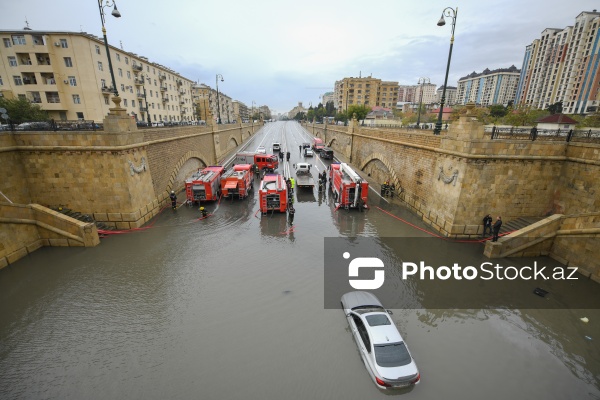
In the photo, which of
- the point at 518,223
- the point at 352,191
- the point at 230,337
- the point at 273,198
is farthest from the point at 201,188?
the point at 518,223

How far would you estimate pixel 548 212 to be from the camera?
15406mm

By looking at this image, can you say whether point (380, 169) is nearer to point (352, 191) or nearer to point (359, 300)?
point (352, 191)

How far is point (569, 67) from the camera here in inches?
3487

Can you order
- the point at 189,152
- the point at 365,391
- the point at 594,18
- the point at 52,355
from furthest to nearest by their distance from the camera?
the point at 594,18 → the point at 189,152 → the point at 52,355 → the point at 365,391

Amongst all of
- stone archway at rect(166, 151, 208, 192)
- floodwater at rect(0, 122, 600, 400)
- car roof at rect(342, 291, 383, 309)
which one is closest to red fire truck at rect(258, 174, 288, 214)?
floodwater at rect(0, 122, 600, 400)

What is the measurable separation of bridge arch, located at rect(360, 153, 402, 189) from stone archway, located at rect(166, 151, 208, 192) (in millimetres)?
19783

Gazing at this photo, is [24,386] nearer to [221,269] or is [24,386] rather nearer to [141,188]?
[221,269]

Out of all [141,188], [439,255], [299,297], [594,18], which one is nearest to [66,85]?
[141,188]

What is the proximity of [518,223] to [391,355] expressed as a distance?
43.4ft

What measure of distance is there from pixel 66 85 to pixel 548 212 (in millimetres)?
57660

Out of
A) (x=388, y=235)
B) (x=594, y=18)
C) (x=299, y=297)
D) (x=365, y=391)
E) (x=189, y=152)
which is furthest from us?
(x=594, y=18)

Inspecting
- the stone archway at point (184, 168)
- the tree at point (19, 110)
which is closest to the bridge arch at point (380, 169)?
the stone archway at point (184, 168)

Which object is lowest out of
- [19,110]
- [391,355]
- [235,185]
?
[391,355]

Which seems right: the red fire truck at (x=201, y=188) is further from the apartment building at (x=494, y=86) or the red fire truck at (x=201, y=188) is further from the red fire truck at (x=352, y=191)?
the apartment building at (x=494, y=86)
